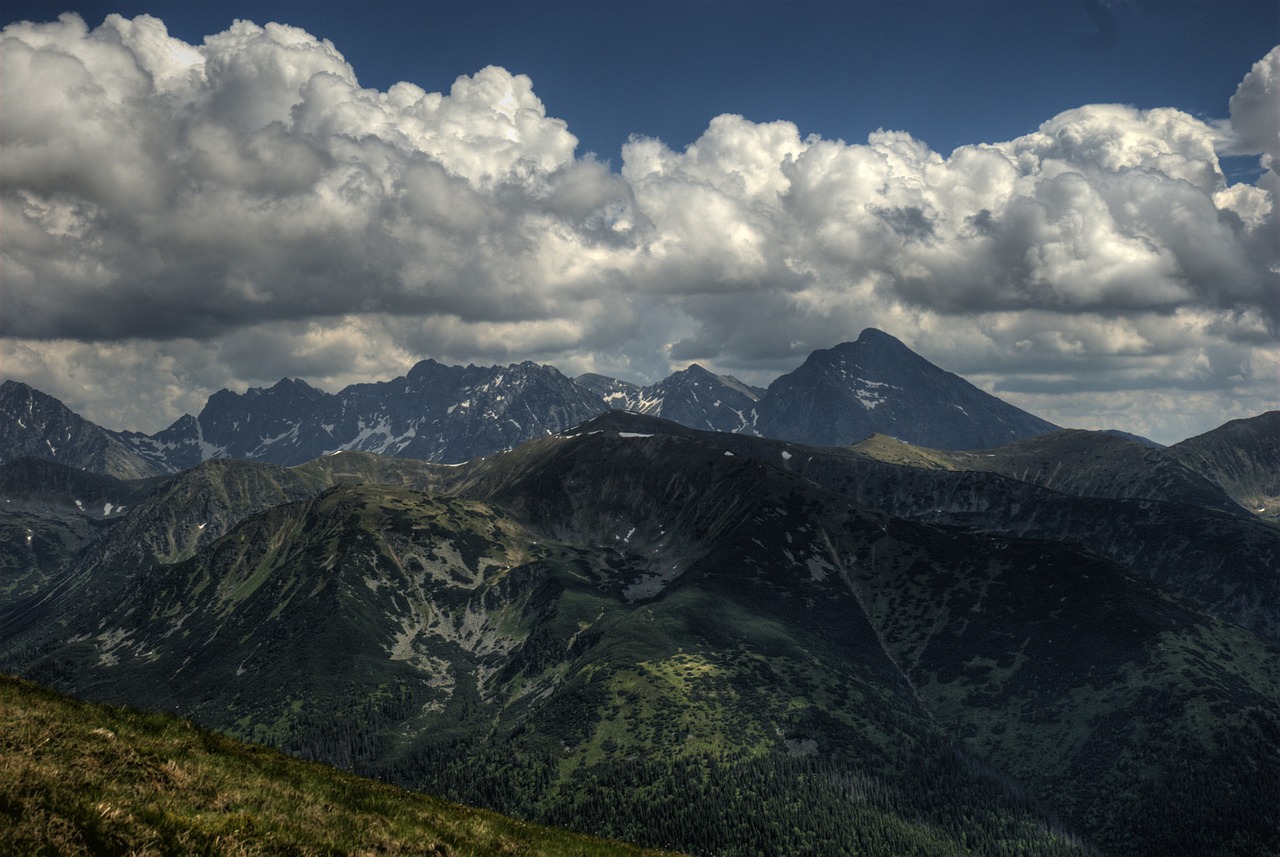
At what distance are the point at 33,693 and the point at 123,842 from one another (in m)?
21.1

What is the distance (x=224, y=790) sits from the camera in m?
26.3

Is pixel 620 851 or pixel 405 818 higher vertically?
pixel 405 818

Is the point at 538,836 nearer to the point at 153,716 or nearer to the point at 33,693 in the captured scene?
the point at 153,716

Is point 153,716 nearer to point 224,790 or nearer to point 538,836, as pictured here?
point 224,790

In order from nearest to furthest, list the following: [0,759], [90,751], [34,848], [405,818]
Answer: [34,848] → [0,759] → [90,751] → [405,818]

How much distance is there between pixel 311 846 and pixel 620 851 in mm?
15385

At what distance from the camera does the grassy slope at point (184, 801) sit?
60.8ft

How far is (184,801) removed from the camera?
23828mm

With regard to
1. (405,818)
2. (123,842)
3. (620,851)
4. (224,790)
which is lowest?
(620,851)

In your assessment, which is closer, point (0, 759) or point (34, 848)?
point (34, 848)

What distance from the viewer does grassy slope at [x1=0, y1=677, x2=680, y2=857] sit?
18.5 m

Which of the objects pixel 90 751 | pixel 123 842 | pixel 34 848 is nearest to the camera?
pixel 34 848

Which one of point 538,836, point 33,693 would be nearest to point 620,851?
point 538,836

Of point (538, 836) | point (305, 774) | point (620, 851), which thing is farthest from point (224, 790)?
point (620, 851)
